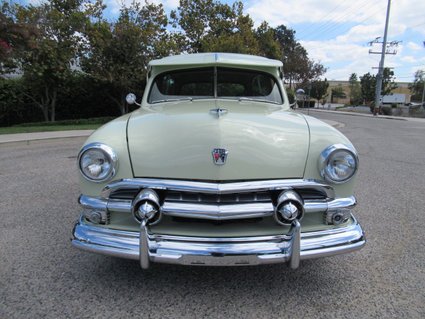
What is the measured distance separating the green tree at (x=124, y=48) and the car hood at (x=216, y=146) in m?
14.1

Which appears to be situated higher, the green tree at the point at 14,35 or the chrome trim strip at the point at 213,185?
the green tree at the point at 14,35

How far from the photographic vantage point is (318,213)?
2469mm

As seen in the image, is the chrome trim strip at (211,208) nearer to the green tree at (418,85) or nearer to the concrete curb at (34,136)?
the concrete curb at (34,136)

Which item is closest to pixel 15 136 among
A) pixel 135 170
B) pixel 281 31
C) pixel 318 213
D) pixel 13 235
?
pixel 13 235

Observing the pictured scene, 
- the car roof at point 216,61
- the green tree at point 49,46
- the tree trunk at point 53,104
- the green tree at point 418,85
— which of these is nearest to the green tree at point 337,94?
the green tree at point 418,85

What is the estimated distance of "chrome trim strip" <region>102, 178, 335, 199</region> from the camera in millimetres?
2244

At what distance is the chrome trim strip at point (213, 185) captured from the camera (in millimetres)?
2244

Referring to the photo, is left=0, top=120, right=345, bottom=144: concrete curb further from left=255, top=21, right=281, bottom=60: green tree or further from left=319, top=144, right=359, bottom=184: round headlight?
left=255, top=21, right=281, bottom=60: green tree

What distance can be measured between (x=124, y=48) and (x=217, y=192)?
15.1 metres

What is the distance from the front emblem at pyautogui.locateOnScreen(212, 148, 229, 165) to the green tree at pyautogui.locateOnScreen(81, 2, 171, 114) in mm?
14355

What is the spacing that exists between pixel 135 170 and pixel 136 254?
1.77ft

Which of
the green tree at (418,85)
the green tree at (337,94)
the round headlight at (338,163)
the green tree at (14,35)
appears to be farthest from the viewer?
the green tree at (337,94)

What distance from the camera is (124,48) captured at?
52.2 ft

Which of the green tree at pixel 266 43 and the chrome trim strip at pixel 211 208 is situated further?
the green tree at pixel 266 43
